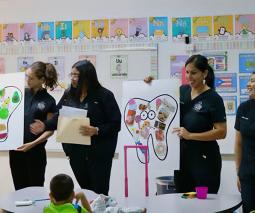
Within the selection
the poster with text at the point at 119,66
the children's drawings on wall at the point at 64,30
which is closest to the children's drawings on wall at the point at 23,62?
the children's drawings on wall at the point at 64,30

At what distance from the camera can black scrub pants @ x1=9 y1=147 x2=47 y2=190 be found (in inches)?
128

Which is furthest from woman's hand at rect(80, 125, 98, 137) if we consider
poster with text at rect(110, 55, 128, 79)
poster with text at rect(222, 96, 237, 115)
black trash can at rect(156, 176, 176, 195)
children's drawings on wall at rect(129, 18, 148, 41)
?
poster with text at rect(222, 96, 237, 115)

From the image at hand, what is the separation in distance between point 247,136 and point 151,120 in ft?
2.86

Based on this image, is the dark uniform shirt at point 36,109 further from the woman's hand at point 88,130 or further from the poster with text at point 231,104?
the poster with text at point 231,104

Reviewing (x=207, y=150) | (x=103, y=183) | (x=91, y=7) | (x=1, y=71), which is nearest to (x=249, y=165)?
(x=207, y=150)

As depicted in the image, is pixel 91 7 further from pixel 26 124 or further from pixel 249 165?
pixel 249 165

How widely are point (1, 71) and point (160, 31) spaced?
1.93 meters

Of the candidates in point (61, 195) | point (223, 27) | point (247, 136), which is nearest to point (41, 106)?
point (61, 195)

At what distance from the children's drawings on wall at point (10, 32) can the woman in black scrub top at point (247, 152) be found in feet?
9.58

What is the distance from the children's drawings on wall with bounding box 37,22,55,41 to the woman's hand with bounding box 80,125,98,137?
6.19ft

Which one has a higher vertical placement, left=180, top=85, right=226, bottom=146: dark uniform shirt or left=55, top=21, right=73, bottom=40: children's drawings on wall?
left=55, top=21, right=73, bottom=40: children's drawings on wall

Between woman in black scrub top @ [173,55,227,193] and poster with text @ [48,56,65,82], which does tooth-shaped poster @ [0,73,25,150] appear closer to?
poster with text @ [48,56,65,82]

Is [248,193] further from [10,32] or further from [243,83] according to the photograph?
[10,32]

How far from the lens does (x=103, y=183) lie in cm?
295
